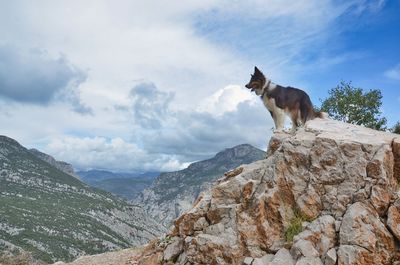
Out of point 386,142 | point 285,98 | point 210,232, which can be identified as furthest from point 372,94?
point 210,232

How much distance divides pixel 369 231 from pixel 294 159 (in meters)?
3.89

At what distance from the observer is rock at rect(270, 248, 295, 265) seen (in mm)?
13164

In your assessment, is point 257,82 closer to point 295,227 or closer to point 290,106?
point 290,106

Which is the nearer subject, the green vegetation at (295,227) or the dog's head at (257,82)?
the green vegetation at (295,227)

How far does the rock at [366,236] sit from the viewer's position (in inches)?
491

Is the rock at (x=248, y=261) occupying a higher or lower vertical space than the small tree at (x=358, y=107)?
lower

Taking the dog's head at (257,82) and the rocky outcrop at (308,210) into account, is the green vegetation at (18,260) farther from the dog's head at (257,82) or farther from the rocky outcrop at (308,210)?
the dog's head at (257,82)

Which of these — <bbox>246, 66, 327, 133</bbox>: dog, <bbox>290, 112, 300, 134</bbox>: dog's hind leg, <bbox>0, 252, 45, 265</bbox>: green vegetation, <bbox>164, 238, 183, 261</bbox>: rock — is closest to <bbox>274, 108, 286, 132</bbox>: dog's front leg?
<bbox>246, 66, 327, 133</bbox>: dog

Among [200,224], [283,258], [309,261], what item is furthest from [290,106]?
[309,261]

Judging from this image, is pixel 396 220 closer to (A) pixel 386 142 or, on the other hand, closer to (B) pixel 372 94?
(A) pixel 386 142

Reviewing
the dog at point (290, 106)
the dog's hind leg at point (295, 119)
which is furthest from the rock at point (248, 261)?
the dog's hind leg at point (295, 119)

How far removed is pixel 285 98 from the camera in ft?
66.2

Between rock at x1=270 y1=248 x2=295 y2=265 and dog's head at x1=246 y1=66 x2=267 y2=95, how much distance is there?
9.61 metres

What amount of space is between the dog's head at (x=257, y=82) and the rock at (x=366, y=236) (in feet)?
30.7
